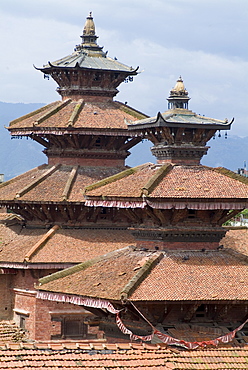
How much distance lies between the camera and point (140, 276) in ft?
76.7

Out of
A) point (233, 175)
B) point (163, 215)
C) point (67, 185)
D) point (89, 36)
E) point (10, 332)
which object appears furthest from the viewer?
point (89, 36)

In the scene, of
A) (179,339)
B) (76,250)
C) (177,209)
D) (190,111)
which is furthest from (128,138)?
(179,339)

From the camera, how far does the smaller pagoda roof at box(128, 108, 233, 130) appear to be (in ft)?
84.2

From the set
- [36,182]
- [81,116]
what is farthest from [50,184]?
[81,116]

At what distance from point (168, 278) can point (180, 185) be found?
2.79 m

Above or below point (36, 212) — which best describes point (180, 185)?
below

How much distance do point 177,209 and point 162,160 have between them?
2.49 m

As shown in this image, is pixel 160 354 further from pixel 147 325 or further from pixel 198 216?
pixel 198 216

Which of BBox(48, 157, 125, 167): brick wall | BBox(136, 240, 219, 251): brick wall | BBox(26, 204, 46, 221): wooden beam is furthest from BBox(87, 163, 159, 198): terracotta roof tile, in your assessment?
BBox(48, 157, 125, 167): brick wall

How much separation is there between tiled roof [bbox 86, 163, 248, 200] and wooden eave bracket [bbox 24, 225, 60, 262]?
7.93 m

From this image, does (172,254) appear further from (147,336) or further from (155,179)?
(147,336)

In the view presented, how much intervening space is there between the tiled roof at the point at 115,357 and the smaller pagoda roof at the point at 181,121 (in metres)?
6.33

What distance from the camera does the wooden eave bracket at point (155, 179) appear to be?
80.5ft

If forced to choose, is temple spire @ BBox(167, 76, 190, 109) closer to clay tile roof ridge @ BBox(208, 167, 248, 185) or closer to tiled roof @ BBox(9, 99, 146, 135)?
clay tile roof ridge @ BBox(208, 167, 248, 185)
